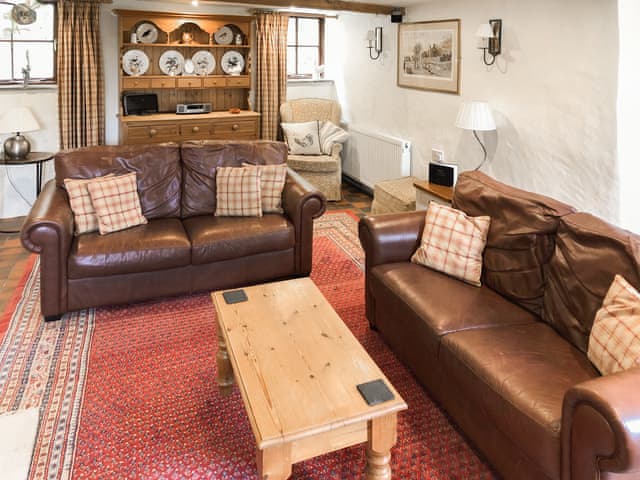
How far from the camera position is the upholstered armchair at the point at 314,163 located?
5.83m

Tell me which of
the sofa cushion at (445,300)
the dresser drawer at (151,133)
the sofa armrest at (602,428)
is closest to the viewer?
the sofa armrest at (602,428)

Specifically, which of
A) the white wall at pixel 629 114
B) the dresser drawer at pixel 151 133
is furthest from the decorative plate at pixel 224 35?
the white wall at pixel 629 114

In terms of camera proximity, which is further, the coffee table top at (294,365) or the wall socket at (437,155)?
the wall socket at (437,155)

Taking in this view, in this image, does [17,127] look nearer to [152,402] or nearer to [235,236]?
[235,236]

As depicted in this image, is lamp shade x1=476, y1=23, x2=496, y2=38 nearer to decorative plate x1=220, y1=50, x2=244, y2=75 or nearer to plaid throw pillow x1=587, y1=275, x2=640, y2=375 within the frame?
plaid throw pillow x1=587, y1=275, x2=640, y2=375

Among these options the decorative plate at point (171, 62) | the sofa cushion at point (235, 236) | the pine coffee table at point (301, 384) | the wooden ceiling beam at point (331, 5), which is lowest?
the pine coffee table at point (301, 384)

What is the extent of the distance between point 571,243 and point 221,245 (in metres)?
2.08

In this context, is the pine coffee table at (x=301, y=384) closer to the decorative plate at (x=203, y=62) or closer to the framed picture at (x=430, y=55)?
the framed picture at (x=430, y=55)

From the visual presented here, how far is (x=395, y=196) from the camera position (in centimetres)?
482

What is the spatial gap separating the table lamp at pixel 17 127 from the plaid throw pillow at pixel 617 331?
4525mm

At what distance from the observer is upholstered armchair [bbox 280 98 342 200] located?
5832 millimetres

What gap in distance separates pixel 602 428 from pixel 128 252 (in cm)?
267

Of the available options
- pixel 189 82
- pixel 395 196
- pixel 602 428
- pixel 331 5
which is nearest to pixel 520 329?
pixel 602 428

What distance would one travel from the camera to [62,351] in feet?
9.58
